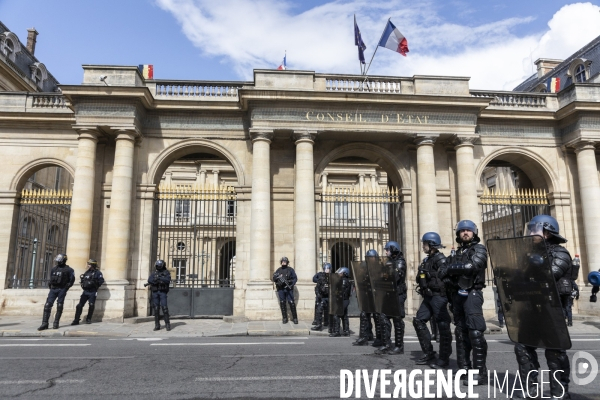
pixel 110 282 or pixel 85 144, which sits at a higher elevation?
pixel 85 144

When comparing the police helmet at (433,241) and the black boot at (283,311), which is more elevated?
the police helmet at (433,241)

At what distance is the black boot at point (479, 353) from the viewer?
5562mm

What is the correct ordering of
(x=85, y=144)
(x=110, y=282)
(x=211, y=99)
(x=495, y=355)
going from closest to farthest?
(x=495, y=355)
(x=110, y=282)
(x=85, y=144)
(x=211, y=99)

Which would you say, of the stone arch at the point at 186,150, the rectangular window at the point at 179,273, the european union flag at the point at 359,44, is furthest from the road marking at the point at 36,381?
the european union flag at the point at 359,44

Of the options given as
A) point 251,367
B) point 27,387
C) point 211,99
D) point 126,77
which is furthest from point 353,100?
point 27,387

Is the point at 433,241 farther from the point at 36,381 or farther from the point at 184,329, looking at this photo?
the point at 184,329

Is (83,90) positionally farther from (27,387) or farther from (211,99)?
(27,387)

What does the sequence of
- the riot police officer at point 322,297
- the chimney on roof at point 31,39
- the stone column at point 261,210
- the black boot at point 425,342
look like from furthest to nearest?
the chimney on roof at point 31,39 < the stone column at point 261,210 < the riot police officer at point 322,297 < the black boot at point 425,342

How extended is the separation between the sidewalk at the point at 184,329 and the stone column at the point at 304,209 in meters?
1.92

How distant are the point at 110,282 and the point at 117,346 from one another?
20.4 feet

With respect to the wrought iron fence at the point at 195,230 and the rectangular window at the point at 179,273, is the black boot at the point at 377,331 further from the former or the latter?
the rectangular window at the point at 179,273

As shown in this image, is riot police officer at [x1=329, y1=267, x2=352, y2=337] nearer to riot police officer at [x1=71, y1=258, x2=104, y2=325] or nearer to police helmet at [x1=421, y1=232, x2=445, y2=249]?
police helmet at [x1=421, y1=232, x2=445, y2=249]

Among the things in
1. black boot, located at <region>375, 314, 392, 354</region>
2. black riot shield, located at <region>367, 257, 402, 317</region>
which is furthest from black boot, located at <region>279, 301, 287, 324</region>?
black boot, located at <region>375, 314, 392, 354</region>

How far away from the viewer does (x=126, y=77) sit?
53.6 ft
